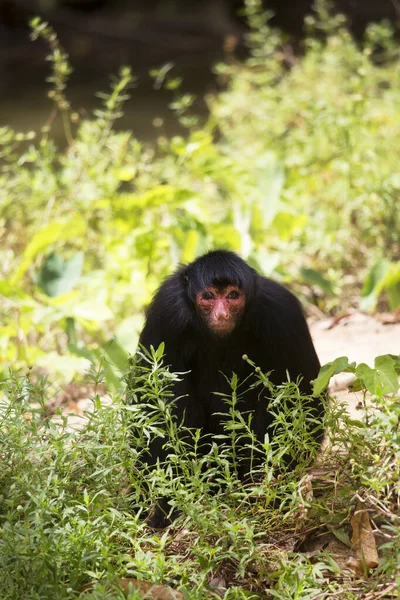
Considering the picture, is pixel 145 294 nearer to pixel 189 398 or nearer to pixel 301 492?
pixel 189 398

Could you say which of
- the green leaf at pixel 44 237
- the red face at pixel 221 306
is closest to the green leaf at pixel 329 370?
the red face at pixel 221 306

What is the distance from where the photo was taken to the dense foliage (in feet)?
21.4

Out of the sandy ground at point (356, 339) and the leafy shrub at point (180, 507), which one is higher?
the leafy shrub at point (180, 507)

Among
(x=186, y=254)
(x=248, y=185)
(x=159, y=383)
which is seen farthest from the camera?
(x=248, y=185)

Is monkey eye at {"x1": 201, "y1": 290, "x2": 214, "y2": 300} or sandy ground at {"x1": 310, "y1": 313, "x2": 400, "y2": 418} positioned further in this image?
sandy ground at {"x1": 310, "y1": 313, "x2": 400, "y2": 418}

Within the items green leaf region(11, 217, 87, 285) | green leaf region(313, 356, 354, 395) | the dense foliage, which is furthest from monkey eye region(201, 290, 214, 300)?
green leaf region(11, 217, 87, 285)

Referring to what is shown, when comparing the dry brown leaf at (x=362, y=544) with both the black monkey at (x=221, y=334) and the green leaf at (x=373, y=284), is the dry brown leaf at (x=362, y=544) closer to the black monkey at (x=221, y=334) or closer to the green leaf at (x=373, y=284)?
the black monkey at (x=221, y=334)

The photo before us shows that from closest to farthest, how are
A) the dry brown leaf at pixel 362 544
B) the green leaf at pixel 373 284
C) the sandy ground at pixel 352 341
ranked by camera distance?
the dry brown leaf at pixel 362 544, the sandy ground at pixel 352 341, the green leaf at pixel 373 284

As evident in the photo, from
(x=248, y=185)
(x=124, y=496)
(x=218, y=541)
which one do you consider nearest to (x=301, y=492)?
(x=218, y=541)

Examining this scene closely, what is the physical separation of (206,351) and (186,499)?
135 centimetres

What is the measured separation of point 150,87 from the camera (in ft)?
61.1

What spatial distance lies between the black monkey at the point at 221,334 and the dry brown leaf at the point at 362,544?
0.83 metres

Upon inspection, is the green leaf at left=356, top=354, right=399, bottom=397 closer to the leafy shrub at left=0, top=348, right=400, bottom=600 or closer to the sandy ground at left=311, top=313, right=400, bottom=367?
the leafy shrub at left=0, top=348, right=400, bottom=600

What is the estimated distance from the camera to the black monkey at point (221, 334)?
4191mm
